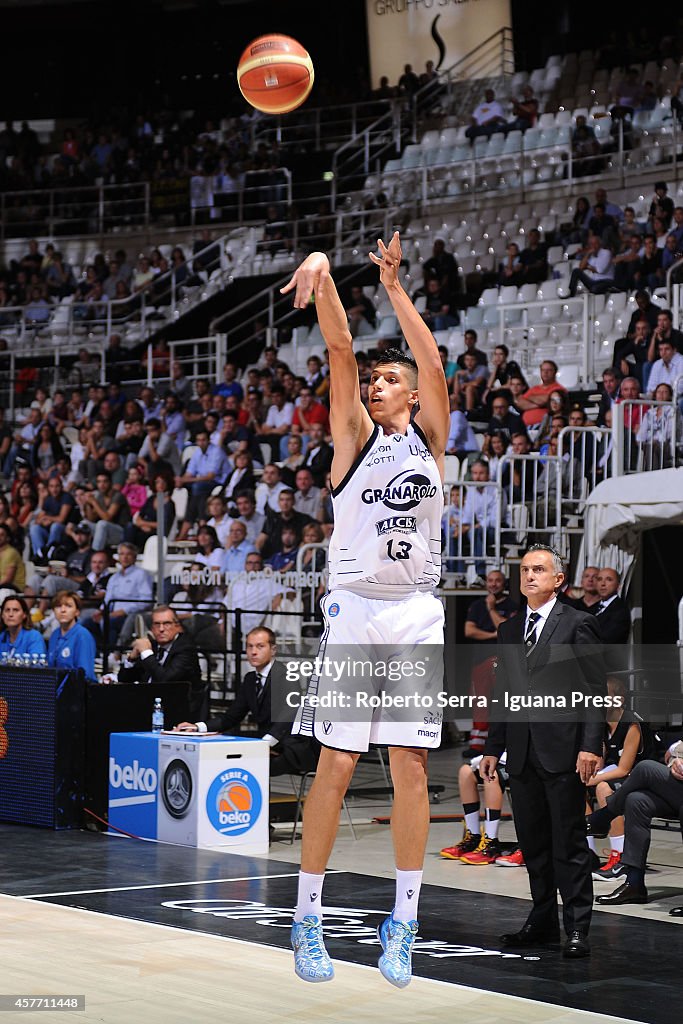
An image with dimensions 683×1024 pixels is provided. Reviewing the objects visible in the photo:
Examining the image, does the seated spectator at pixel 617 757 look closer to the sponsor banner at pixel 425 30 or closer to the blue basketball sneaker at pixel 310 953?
the blue basketball sneaker at pixel 310 953

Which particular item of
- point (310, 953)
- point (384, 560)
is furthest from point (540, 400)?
point (310, 953)

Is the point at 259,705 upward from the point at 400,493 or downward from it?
downward

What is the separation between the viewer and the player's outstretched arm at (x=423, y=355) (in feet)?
15.9

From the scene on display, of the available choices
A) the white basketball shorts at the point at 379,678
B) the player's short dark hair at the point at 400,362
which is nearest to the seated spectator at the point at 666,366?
the player's short dark hair at the point at 400,362

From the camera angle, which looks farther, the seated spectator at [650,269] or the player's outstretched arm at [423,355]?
the seated spectator at [650,269]

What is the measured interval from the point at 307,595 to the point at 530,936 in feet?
23.5

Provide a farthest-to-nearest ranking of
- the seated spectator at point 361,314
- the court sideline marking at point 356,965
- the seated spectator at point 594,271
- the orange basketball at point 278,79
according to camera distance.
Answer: the seated spectator at point 361,314, the seated spectator at point 594,271, the orange basketball at point 278,79, the court sideline marking at point 356,965

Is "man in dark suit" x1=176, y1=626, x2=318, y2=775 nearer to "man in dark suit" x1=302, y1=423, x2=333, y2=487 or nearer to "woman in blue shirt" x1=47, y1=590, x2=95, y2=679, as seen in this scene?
"woman in blue shirt" x1=47, y1=590, x2=95, y2=679

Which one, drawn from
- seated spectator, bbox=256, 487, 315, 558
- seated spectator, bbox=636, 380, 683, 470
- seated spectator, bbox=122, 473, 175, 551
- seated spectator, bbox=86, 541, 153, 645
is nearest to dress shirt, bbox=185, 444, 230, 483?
seated spectator, bbox=122, 473, 175, 551

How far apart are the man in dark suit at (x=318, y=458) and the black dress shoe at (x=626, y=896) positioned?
7.76 m

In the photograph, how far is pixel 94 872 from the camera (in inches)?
312

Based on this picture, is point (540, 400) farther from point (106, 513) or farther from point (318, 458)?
point (106, 513)

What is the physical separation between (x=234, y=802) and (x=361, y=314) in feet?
35.7

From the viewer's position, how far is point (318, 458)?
15.0m
